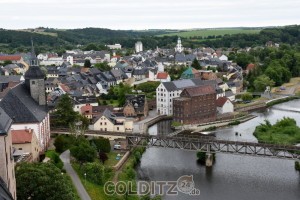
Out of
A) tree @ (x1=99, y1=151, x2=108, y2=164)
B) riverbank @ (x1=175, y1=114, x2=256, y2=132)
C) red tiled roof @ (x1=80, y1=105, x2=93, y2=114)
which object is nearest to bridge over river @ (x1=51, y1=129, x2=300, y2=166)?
tree @ (x1=99, y1=151, x2=108, y2=164)

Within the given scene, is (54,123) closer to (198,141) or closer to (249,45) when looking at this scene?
(198,141)

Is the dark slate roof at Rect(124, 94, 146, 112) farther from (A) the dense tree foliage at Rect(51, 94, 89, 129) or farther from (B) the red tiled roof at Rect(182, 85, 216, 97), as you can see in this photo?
(A) the dense tree foliage at Rect(51, 94, 89, 129)

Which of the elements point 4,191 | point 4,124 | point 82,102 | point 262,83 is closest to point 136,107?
point 82,102

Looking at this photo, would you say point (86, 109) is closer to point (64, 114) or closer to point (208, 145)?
point (64, 114)

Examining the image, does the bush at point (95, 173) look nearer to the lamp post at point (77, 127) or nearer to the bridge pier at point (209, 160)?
the lamp post at point (77, 127)

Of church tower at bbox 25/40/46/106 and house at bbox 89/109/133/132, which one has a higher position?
church tower at bbox 25/40/46/106
